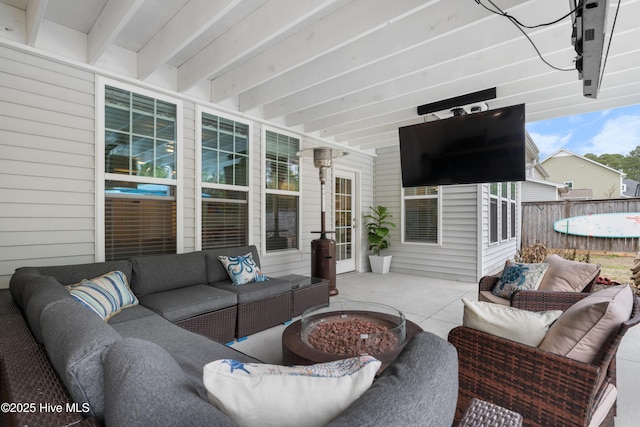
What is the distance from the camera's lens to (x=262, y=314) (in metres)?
3.17

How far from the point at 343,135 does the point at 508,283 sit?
378cm

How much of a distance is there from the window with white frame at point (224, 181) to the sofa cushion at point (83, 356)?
293cm

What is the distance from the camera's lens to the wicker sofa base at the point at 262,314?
2992 mm

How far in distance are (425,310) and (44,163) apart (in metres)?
4.36

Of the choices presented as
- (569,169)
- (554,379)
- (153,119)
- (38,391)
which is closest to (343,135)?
(153,119)

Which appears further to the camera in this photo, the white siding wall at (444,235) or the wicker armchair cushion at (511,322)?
the white siding wall at (444,235)

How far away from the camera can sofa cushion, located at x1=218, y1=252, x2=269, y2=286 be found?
334cm

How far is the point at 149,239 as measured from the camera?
3.43 m

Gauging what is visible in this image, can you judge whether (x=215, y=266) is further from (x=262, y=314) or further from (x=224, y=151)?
(x=224, y=151)

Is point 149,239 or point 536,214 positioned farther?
point 536,214

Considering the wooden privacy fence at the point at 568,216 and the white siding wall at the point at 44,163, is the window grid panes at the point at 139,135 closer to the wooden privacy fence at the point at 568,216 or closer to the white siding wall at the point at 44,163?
the white siding wall at the point at 44,163

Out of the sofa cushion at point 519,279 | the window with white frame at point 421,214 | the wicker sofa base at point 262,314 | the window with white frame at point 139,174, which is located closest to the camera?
the sofa cushion at point 519,279

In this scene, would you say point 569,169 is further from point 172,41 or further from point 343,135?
point 172,41

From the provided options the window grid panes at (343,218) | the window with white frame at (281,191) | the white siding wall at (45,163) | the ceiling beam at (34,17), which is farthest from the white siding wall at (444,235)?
the ceiling beam at (34,17)
